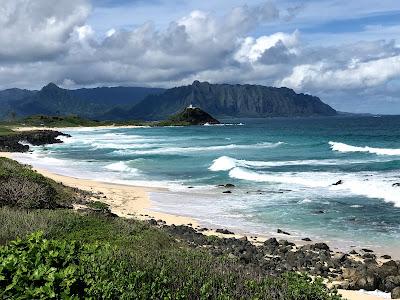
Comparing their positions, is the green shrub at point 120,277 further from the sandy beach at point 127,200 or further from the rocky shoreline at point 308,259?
the sandy beach at point 127,200

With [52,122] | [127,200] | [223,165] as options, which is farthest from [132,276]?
[52,122]

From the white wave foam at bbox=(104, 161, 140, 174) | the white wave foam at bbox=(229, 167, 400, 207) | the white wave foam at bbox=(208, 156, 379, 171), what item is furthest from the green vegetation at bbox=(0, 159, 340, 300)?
the white wave foam at bbox=(208, 156, 379, 171)

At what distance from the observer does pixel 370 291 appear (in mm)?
15195

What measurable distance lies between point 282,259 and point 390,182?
73.8ft

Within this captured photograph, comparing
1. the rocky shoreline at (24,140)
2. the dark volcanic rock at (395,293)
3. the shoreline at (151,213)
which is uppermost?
the rocky shoreline at (24,140)

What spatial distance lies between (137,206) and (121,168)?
2314cm

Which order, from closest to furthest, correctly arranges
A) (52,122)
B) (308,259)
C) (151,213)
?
(308,259)
(151,213)
(52,122)

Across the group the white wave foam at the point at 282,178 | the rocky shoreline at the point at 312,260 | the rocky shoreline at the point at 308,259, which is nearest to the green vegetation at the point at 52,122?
the white wave foam at the point at 282,178

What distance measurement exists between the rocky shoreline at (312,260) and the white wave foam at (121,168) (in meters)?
28.1

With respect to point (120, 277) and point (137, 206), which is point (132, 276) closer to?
point (120, 277)

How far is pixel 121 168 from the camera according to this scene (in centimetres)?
5303

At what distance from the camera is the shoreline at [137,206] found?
2188 cm

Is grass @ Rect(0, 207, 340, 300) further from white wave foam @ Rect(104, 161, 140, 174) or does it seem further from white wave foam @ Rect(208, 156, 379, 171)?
white wave foam @ Rect(208, 156, 379, 171)

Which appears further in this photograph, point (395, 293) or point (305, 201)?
point (305, 201)
